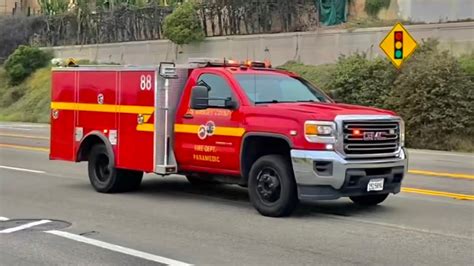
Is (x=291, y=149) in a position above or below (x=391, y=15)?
below

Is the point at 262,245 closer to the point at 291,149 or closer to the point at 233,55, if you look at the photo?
the point at 291,149

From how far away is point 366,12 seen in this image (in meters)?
39.9

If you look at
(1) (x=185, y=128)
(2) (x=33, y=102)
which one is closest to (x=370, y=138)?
(1) (x=185, y=128)

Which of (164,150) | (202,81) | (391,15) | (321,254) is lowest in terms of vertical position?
(321,254)

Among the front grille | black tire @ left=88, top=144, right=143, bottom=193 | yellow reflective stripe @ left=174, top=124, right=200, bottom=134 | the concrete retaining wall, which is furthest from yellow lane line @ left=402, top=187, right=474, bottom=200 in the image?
the concrete retaining wall

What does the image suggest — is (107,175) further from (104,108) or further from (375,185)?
(375,185)

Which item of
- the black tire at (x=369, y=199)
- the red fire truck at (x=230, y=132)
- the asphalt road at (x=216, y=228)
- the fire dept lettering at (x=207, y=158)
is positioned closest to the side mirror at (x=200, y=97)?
the red fire truck at (x=230, y=132)

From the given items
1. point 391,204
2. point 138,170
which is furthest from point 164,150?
point 391,204

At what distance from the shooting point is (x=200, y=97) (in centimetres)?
1050

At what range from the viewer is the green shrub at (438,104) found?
23641 mm

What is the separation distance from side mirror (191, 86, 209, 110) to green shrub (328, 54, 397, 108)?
15829 mm

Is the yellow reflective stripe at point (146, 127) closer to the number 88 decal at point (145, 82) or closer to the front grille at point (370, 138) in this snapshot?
the number 88 decal at point (145, 82)

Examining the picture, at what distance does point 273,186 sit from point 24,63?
44.0 m

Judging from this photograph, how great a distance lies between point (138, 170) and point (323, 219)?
3.31 metres
